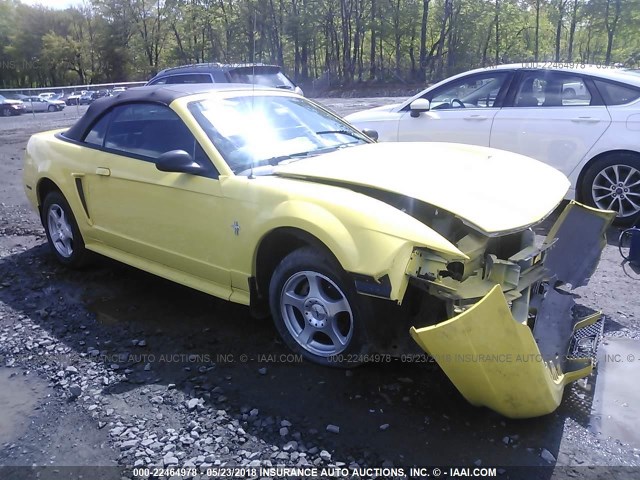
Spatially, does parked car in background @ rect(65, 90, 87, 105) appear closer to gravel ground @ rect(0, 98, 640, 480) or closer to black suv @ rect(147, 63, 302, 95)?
black suv @ rect(147, 63, 302, 95)

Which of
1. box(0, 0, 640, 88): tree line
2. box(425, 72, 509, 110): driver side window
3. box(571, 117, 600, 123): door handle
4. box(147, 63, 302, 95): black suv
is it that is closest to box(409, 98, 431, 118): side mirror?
box(425, 72, 509, 110): driver side window

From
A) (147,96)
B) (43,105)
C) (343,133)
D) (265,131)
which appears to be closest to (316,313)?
(265,131)

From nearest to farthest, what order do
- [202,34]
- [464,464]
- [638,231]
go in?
[464,464]
[638,231]
[202,34]

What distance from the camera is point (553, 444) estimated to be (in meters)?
2.53

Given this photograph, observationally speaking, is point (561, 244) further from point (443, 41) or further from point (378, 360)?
point (443, 41)

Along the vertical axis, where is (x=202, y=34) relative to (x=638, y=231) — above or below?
above

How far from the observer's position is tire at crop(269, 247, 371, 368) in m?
2.94

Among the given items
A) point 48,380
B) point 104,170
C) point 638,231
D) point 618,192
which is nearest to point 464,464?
point 48,380

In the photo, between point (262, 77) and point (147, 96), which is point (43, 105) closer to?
point (262, 77)

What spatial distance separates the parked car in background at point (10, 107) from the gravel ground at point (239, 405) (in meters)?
22.7

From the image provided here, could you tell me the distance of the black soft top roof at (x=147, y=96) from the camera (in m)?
3.98

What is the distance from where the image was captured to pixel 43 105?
24094mm

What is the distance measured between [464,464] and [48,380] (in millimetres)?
2459

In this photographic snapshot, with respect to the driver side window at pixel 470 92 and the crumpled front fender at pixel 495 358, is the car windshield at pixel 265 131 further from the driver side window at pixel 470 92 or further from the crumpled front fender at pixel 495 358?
the driver side window at pixel 470 92
